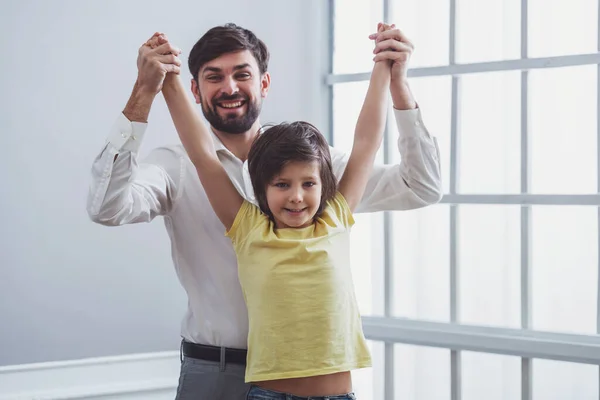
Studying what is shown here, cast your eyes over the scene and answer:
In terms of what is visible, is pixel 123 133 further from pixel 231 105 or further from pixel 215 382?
pixel 215 382

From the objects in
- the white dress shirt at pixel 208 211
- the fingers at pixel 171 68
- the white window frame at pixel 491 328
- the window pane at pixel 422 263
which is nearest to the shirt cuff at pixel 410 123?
the white dress shirt at pixel 208 211

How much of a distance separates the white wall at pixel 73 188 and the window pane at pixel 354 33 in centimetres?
46

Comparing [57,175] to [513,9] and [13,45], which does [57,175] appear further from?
[513,9]

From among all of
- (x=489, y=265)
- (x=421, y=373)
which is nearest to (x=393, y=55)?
(x=489, y=265)

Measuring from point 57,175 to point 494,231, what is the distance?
143 cm

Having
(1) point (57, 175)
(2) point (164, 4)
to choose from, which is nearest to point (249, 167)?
(1) point (57, 175)

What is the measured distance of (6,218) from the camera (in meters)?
2.39

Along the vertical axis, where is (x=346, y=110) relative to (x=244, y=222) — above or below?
above

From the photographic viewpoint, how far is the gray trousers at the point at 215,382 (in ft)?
5.82

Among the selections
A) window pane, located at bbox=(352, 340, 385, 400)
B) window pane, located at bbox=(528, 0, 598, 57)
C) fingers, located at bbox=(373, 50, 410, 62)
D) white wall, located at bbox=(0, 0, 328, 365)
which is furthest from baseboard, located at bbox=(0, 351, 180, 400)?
window pane, located at bbox=(528, 0, 598, 57)

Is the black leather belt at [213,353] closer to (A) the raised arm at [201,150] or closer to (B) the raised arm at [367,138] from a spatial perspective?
(A) the raised arm at [201,150]

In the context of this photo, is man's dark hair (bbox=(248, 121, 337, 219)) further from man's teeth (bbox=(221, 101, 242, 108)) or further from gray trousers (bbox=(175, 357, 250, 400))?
gray trousers (bbox=(175, 357, 250, 400))

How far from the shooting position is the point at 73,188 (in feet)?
8.18

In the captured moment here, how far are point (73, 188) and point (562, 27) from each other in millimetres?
1617
